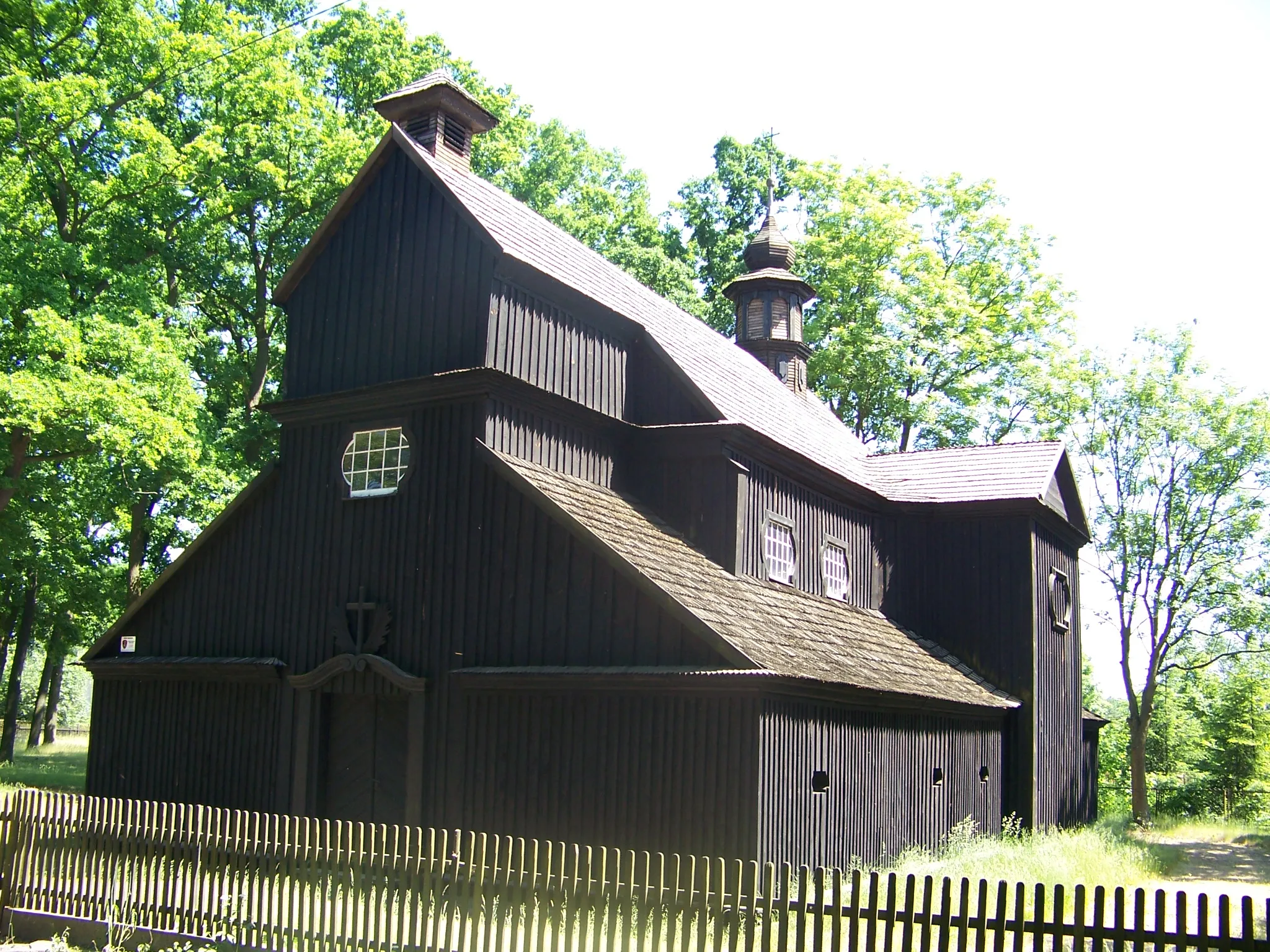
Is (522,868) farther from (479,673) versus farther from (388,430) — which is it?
(388,430)

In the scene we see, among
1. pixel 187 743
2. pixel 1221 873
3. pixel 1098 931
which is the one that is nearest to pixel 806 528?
pixel 1221 873

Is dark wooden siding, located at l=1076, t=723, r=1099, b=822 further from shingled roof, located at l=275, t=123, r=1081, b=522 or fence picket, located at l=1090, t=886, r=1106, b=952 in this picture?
fence picket, located at l=1090, t=886, r=1106, b=952

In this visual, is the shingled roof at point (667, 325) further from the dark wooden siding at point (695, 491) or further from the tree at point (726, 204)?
the tree at point (726, 204)

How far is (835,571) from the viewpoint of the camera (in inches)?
798

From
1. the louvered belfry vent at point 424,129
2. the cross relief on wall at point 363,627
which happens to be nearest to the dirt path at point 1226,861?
the cross relief on wall at point 363,627

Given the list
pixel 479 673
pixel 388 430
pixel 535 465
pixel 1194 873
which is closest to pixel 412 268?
pixel 388 430

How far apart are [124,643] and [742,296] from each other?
52.3 ft

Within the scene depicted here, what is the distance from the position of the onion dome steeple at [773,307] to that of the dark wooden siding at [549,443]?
11.2m

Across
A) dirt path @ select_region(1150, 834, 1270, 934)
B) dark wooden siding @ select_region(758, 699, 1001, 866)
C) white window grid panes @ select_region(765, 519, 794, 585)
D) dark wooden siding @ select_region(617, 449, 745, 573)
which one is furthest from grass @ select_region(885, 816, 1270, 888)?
dark wooden siding @ select_region(617, 449, 745, 573)

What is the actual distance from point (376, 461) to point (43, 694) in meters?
30.2

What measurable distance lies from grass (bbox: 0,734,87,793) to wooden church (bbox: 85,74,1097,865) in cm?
815

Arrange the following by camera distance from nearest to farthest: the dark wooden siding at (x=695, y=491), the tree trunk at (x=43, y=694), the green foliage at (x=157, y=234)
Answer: the dark wooden siding at (x=695, y=491), the green foliage at (x=157, y=234), the tree trunk at (x=43, y=694)

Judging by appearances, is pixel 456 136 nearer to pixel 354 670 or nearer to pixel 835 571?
pixel 354 670

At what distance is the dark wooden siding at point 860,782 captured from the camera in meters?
13.2
